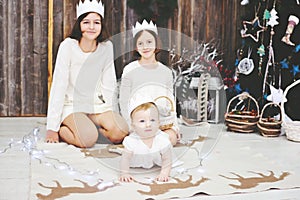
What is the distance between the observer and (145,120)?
226 centimetres

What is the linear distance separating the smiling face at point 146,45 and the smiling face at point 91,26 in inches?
10.8

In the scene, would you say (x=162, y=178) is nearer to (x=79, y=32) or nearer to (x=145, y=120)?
(x=145, y=120)

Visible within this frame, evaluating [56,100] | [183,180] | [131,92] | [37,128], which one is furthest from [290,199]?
[37,128]

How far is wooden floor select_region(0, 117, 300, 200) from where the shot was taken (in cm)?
207

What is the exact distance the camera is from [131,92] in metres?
2.79

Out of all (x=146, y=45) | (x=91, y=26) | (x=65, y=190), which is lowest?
(x=65, y=190)

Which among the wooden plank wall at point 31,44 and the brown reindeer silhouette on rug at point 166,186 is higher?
the wooden plank wall at point 31,44

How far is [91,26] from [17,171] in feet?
3.30

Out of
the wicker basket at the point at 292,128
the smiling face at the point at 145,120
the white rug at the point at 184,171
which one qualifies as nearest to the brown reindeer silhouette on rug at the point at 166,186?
the white rug at the point at 184,171

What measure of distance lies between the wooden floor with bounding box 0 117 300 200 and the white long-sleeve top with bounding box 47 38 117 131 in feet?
0.90

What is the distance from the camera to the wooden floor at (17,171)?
2070 millimetres

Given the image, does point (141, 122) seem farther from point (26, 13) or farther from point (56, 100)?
point (26, 13)

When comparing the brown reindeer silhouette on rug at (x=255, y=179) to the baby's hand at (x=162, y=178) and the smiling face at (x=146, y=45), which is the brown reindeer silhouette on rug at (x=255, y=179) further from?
the smiling face at (x=146, y=45)

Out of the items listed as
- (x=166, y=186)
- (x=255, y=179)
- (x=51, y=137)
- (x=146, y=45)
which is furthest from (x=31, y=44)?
(x=255, y=179)
